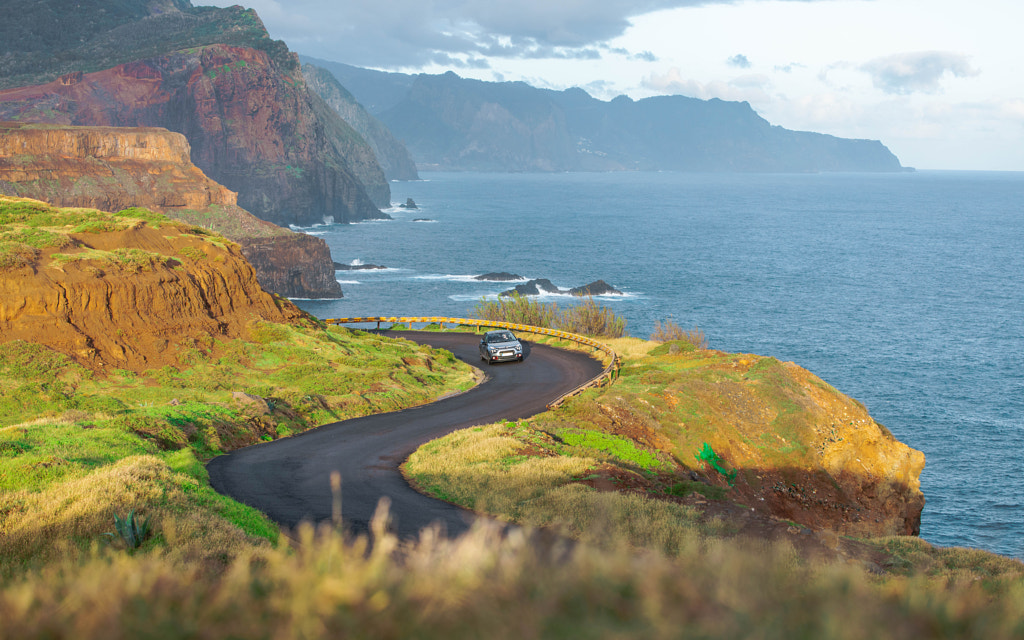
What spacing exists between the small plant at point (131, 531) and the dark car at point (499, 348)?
2770cm

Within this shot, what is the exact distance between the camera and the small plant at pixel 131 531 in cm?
900

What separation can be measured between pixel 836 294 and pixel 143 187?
89.7 meters

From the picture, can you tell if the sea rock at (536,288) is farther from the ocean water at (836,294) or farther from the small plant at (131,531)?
the small plant at (131,531)

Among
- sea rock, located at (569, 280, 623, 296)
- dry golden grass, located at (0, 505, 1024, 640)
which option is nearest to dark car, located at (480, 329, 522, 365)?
dry golden grass, located at (0, 505, 1024, 640)

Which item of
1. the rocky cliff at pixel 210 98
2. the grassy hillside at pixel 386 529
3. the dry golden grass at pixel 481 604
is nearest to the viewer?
the dry golden grass at pixel 481 604

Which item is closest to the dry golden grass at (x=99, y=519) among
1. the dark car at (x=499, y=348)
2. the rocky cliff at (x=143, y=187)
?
the dark car at (x=499, y=348)

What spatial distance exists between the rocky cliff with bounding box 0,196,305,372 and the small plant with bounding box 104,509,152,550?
1711cm

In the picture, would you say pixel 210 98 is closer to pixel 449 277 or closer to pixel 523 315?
pixel 449 277

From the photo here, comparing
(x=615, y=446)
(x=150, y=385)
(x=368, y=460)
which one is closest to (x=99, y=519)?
(x=368, y=460)

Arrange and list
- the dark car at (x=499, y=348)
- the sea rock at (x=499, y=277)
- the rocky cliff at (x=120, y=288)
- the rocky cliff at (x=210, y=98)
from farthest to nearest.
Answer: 1. the rocky cliff at (x=210, y=98)
2. the sea rock at (x=499, y=277)
3. the dark car at (x=499, y=348)
4. the rocky cliff at (x=120, y=288)

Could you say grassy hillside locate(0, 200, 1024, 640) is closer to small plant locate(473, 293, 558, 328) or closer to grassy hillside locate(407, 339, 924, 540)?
grassy hillside locate(407, 339, 924, 540)

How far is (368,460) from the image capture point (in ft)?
62.8

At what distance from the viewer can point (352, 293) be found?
9756 centimetres

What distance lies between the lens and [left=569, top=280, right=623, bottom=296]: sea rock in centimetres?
9219
